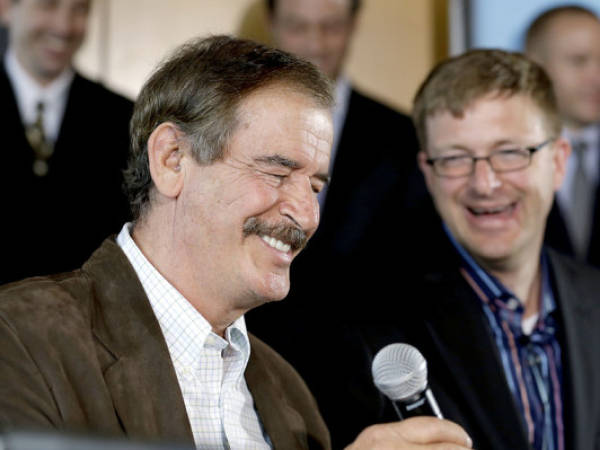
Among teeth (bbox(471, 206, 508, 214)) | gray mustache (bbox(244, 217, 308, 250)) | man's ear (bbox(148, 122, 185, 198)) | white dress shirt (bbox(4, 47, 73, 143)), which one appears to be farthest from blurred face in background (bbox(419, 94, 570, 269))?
white dress shirt (bbox(4, 47, 73, 143))

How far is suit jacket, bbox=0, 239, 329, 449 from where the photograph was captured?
143 centimetres

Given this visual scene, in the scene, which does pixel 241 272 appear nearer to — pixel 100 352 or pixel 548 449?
pixel 100 352

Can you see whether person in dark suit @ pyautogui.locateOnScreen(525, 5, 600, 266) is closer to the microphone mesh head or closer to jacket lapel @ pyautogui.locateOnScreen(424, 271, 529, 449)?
jacket lapel @ pyautogui.locateOnScreen(424, 271, 529, 449)

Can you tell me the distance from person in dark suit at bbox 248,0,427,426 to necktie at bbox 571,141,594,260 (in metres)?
0.61

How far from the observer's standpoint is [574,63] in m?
3.46

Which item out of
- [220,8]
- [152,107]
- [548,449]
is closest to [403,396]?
[152,107]

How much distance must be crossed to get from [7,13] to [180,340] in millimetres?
1548

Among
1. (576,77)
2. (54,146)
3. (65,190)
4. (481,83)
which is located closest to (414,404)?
(481,83)

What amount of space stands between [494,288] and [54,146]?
1.22 meters

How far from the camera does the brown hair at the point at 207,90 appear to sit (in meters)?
1.71

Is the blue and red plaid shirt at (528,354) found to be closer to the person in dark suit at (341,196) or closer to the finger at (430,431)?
the person in dark suit at (341,196)

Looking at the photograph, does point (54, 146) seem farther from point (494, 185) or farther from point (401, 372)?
point (401, 372)

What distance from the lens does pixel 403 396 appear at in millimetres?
1614

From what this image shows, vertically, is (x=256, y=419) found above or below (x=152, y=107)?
below
